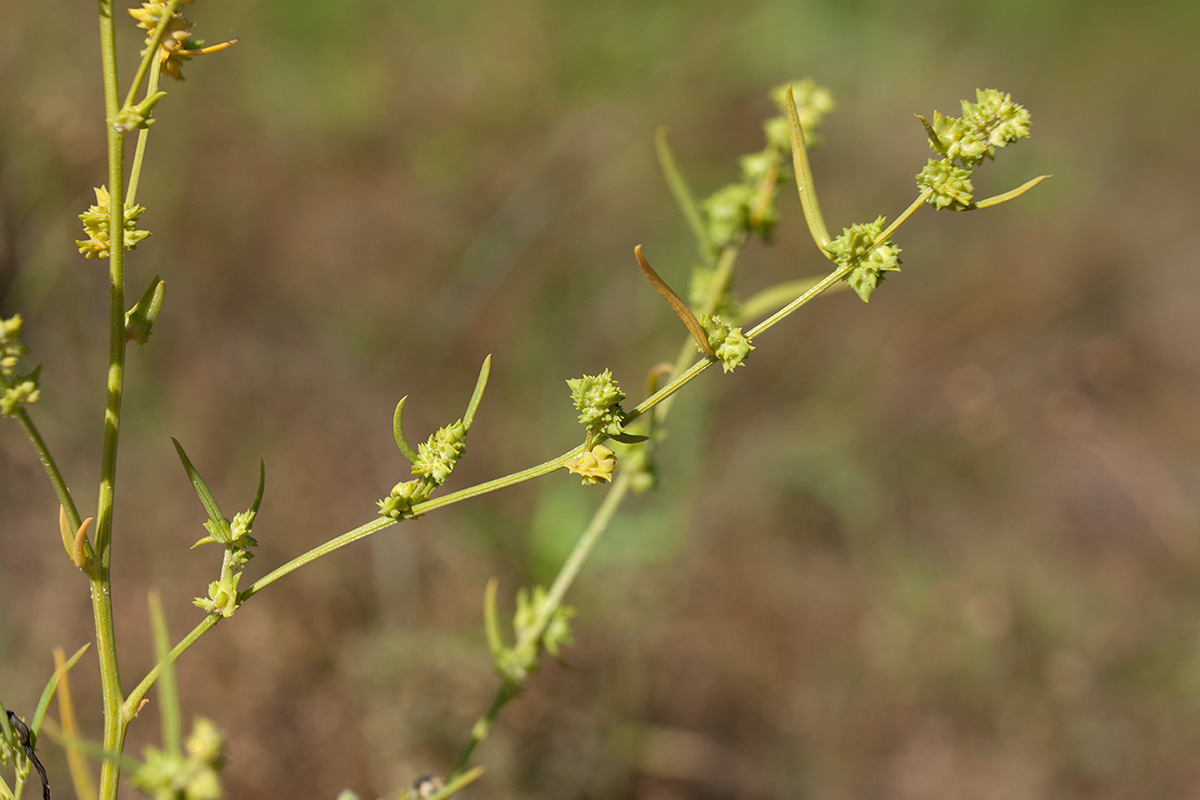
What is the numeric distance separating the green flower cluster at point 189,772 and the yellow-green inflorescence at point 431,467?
463mm

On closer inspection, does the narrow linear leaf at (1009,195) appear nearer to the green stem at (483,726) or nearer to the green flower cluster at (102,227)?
the green flower cluster at (102,227)

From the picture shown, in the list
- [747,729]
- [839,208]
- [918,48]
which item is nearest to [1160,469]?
[839,208]

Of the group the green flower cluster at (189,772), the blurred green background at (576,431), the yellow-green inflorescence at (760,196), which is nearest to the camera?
the green flower cluster at (189,772)

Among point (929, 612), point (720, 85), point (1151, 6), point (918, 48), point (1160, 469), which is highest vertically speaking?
point (1151, 6)

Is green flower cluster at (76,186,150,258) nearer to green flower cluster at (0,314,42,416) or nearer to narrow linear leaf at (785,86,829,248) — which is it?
green flower cluster at (0,314,42,416)

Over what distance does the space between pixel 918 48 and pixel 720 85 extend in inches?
86.3

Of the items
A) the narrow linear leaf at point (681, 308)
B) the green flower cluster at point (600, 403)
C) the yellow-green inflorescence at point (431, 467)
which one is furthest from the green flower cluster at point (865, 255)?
the yellow-green inflorescence at point (431, 467)

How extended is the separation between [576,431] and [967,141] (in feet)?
11.9

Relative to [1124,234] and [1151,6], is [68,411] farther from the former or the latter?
[1151,6]

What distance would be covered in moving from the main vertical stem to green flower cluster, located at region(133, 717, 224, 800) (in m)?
0.27

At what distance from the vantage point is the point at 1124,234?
7191 millimetres

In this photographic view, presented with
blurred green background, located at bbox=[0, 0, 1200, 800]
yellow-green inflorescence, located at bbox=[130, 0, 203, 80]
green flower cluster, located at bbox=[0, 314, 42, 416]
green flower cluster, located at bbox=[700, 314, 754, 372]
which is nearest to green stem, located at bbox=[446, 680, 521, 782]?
green flower cluster, located at bbox=[700, 314, 754, 372]

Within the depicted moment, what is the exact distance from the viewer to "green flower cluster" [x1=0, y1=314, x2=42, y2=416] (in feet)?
3.40

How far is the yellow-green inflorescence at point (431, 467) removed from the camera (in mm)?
1310
